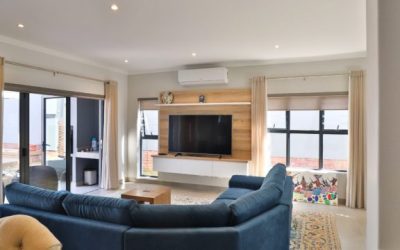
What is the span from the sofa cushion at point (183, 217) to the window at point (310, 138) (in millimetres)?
3591

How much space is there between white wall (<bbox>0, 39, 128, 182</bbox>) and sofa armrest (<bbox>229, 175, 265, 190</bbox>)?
10.7ft

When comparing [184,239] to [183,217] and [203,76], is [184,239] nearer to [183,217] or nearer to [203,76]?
[183,217]

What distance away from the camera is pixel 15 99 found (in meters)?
4.26

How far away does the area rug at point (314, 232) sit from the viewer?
3219 millimetres

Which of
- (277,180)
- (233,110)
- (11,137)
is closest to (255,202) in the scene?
(277,180)

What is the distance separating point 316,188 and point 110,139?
→ 425 centimetres

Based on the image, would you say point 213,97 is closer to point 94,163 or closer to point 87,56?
point 87,56

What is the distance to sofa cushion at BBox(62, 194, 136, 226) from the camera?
2.09 meters

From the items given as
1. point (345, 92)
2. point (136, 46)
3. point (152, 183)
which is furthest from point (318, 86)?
point (152, 183)

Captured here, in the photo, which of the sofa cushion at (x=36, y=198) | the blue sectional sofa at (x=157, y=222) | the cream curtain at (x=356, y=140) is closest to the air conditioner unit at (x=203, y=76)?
the cream curtain at (x=356, y=140)

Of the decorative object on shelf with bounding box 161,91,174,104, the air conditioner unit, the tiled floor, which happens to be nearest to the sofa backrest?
the tiled floor

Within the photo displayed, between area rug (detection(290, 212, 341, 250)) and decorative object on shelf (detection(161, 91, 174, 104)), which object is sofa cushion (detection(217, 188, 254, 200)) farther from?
decorative object on shelf (detection(161, 91, 174, 104))

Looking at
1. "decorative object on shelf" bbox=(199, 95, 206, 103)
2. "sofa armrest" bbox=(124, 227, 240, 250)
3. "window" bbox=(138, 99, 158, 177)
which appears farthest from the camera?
"window" bbox=(138, 99, 158, 177)

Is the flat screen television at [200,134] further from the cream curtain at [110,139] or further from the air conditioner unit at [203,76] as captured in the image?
the cream curtain at [110,139]
